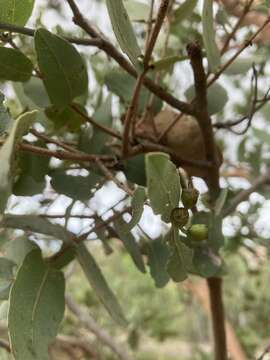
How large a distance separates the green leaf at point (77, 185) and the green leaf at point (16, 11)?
0.51ft

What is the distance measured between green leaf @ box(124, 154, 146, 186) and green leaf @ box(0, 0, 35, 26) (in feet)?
0.55

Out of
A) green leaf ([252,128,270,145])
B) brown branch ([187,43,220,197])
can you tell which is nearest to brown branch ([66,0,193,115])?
brown branch ([187,43,220,197])

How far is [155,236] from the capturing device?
2.24 feet

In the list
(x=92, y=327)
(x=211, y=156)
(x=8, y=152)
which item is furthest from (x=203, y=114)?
(x=92, y=327)

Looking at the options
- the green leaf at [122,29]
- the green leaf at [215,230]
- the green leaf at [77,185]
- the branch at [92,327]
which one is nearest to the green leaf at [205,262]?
the green leaf at [215,230]

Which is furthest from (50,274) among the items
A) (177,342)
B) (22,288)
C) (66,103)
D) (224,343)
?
(177,342)

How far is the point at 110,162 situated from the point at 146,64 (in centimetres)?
12

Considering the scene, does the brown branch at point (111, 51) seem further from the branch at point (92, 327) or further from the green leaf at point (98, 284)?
the branch at point (92, 327)

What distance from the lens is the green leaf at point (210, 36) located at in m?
0.49

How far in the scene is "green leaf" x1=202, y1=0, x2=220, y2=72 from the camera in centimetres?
49

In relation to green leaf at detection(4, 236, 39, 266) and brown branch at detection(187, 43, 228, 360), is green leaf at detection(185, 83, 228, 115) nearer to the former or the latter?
brown branch at detection(187, 43, 228, 360)

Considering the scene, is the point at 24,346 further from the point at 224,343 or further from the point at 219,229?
the point at 224,343

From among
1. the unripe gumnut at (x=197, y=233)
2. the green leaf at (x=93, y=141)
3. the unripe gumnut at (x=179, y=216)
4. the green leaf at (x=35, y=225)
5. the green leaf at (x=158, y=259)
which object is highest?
the unripe gumnut at (x=179, y=216)

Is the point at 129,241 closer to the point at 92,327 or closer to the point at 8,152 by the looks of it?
the point at 8,152
